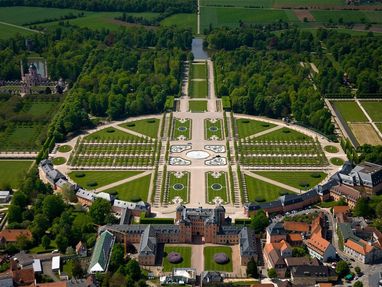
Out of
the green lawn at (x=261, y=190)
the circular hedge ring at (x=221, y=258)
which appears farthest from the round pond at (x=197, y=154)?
the circular hedge ring at (x=221, y=258)

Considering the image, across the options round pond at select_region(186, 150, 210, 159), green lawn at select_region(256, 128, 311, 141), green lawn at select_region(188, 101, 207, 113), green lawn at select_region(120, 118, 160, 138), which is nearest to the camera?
round pond at select_region(186, 150, 210, 159)

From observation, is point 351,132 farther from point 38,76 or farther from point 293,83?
point 38,76

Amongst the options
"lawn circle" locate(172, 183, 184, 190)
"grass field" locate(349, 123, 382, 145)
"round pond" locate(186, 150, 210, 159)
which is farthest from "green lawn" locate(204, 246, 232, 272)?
"grass field" locate(349, 123, 382, 145)

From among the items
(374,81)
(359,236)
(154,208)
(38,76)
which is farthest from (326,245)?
(38,76)

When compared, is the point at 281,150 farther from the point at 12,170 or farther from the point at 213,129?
the point at 12,170

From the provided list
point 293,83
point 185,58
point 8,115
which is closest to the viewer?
point 8,115

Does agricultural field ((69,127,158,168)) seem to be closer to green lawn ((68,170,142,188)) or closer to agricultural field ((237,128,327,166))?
green lawn ((68,170,142,188))

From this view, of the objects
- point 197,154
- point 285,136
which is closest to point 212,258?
point 197,154
